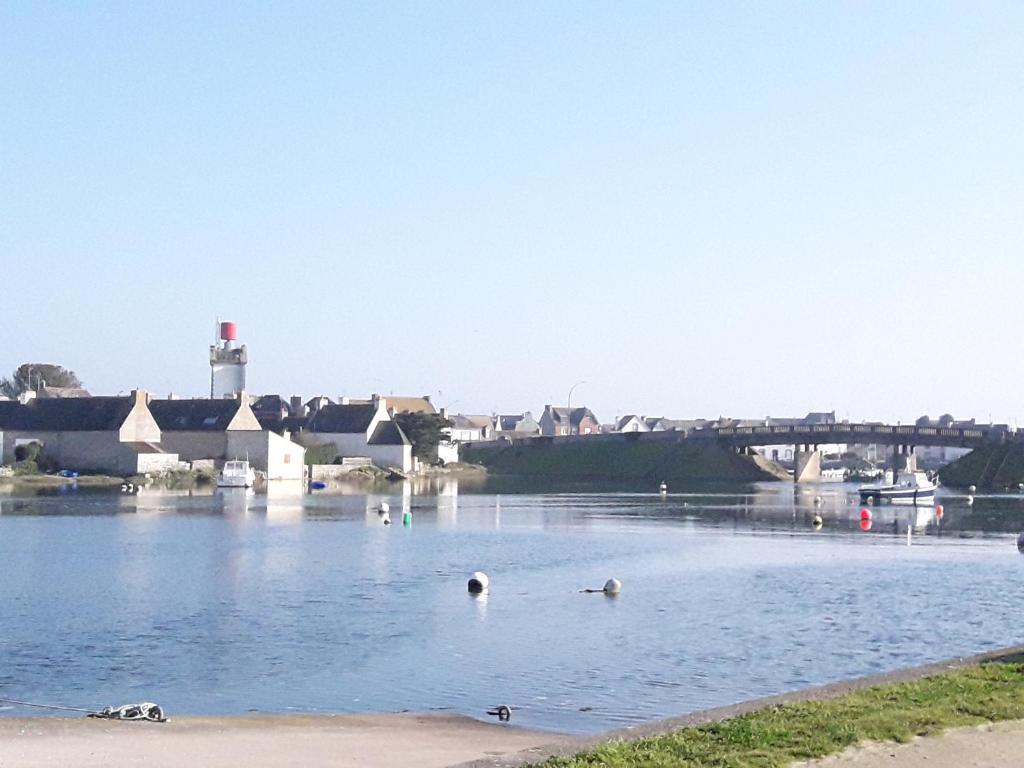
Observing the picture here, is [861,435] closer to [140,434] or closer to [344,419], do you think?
[344,419]

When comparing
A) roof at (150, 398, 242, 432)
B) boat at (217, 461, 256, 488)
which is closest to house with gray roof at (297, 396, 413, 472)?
roof at (150, 398, 242, 432)

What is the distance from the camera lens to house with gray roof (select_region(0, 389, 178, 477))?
11550 centimetres

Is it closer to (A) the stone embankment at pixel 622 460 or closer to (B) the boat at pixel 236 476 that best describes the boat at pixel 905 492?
(A) the stone embankment at pixel 622 460

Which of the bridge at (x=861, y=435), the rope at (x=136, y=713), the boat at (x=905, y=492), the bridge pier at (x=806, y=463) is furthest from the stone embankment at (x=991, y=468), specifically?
the rope at (x=136, y=713)

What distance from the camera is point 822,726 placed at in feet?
54.9

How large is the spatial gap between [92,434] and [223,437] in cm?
1196

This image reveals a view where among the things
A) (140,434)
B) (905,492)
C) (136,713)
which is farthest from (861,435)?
(136,713)

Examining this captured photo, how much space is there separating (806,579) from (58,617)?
79.9 feet

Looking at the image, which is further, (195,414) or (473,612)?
(195,414)

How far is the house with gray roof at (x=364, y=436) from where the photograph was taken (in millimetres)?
140875

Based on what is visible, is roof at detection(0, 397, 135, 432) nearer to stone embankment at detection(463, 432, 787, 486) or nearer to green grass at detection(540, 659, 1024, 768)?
stone embankment at detection(463, 432, 787, 486)

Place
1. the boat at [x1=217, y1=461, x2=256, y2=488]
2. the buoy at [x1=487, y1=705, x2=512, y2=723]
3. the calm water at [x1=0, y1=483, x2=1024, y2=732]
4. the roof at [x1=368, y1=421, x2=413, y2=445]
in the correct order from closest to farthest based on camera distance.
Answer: the buoy at [x1=487, y1=705, x2=512, y2=723] → the calm water at [x1=0, y1=483, x2=1024, y2=732] → the boat at [x1=217, y1=461, x2=256, y2=488] → the roof at [x1=368, y1=421, x2=413, y2=445]

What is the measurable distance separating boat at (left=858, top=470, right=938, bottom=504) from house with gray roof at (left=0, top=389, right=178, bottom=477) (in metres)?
57.4

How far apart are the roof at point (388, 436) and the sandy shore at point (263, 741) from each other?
119 meters
